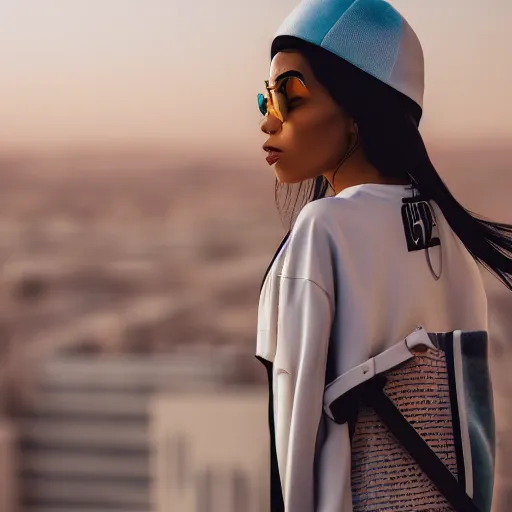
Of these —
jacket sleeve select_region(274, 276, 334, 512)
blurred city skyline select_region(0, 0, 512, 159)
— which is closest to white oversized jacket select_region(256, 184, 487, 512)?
jacket sleeve select_region(274, 276, 334, 512)

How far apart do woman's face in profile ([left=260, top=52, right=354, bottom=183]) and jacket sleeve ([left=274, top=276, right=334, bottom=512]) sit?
196 mm

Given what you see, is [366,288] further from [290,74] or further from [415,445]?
[290,74]

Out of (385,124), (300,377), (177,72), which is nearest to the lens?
(300,377)

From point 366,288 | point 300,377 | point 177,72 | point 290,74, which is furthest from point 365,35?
point 177,72

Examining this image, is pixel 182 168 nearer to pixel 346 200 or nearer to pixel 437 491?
pixel 346 200

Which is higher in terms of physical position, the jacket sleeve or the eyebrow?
the eyebrow

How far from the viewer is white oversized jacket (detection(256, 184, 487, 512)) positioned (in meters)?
0.95

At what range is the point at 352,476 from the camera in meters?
0.98

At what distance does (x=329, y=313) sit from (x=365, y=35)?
0.33 metres

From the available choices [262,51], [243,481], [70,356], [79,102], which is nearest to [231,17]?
[262,51]

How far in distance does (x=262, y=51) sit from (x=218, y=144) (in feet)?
0.73

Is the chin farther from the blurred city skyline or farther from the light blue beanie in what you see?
the blurred city skyline

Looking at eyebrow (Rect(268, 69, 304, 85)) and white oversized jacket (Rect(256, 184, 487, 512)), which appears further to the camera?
eyebrow (Rect(268, 69, 304, 85))

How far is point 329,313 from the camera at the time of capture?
964 mm
